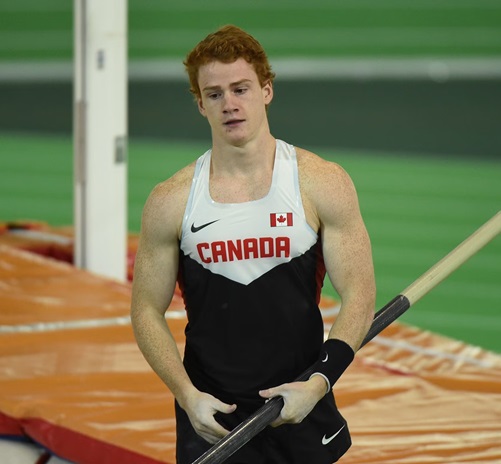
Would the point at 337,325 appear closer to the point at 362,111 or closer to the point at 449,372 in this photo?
the point at 449,372

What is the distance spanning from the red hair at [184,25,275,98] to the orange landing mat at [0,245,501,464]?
130 cm

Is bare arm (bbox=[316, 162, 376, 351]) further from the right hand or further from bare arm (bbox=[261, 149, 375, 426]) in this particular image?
the right hand

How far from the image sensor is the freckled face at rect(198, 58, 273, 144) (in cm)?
275

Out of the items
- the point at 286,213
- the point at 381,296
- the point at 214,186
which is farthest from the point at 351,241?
the point at 381,296

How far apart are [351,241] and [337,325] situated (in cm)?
20

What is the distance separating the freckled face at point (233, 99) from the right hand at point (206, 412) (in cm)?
59

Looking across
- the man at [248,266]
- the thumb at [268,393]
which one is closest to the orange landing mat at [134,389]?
the man at [248,266]

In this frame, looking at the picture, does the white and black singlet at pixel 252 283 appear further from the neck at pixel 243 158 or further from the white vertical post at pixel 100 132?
the white vertical post at pixel 100 132

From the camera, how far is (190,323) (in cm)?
292

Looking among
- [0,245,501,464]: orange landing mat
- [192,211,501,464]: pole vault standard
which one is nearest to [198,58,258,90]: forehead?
[192,211,501,464]: pole vault standard

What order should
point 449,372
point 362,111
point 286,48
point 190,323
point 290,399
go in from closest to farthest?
point 290,399 < point 190,323 < point 449,372 < point 362,111 < point 286,48

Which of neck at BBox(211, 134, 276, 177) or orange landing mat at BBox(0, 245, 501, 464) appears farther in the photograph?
orange landing mat at BBox(0, 245, 501, 464)

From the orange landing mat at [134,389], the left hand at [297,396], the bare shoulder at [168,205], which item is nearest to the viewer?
the left hand at [297,396]

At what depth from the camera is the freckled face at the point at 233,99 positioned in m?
2.75
